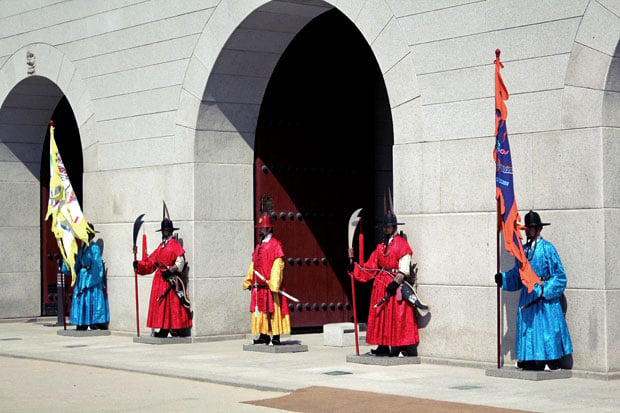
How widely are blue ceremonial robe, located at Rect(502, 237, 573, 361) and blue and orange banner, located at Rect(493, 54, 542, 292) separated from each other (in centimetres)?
14

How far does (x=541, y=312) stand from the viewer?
11648 mm

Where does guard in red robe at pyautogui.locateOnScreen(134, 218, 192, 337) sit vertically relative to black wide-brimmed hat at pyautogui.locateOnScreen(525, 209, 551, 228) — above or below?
below

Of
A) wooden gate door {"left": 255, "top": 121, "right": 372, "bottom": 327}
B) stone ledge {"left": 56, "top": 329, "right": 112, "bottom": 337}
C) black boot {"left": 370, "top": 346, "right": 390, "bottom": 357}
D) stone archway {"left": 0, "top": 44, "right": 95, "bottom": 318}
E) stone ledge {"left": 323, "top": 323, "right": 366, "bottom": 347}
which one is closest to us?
black boot {"left": 370, "top": 346, "right": 390, "bottom": 357}

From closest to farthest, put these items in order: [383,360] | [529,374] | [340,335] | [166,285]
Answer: [529,374] → [383,360] → [340,335] → [166,285]

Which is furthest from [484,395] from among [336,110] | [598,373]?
[336,110]

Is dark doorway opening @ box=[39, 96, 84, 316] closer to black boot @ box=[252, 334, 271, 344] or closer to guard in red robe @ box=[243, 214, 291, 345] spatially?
black boot @ box=[252, 334, 271, 344]

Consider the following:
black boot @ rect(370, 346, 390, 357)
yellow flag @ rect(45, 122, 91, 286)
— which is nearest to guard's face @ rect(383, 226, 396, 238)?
black boot @ rect(370, 346, 390, 357)

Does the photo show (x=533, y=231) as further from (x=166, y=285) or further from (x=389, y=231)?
(x=166, y=285)

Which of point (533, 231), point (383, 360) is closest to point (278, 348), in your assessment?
point (383, 360)

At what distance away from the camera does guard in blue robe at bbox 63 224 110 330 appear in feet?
57.7

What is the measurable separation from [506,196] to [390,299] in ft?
7.24

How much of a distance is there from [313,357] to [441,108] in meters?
3.40

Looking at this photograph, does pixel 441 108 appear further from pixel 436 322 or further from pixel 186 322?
pixel 186 322

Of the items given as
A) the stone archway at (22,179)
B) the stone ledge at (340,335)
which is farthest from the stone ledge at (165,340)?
the stone archway at (22,179)
